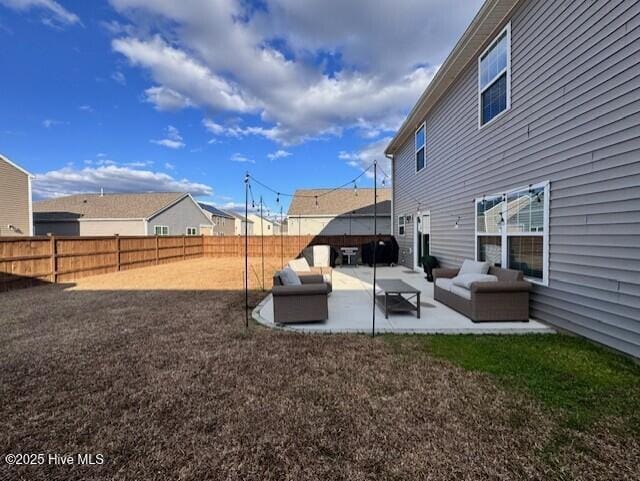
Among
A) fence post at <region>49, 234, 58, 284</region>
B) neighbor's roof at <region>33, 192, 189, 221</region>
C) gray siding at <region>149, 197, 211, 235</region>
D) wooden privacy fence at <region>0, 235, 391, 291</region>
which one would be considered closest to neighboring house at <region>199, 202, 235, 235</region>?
gray siding at <region>149, 197, 211, 235</region>

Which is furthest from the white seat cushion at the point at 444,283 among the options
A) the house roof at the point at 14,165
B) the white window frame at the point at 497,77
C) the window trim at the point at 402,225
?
the house roof at the point at 14,165

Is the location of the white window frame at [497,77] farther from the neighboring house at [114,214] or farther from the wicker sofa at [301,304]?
the neighboring house at [114,214]

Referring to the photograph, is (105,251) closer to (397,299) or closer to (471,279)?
(397,299)

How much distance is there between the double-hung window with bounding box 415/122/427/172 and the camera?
966 cm

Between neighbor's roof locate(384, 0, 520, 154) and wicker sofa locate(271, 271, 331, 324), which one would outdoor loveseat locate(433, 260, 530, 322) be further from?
neighbor's roof locate(384, 0, 520, 154)

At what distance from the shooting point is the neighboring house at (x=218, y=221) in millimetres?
29172

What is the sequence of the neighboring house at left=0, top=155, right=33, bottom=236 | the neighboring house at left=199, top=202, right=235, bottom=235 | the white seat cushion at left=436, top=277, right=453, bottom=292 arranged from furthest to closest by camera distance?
1. the neighboring house at left=199, top=202, right=235, bottom=235
2. the neighboring house at left=0, top=155, right=33, bottom=236
3. the white seat cushion at left=436, top=277, right=453, bottom=292

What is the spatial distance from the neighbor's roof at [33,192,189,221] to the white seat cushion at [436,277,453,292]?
20.4 meters

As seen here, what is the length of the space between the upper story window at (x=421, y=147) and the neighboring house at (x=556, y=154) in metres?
2.30

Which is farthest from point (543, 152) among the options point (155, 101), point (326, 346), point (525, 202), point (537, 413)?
point (155, 101)

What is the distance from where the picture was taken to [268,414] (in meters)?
2.27

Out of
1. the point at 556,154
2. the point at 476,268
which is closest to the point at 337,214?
the point at 476,268

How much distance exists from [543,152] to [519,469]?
434 cm

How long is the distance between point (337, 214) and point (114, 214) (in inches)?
623
